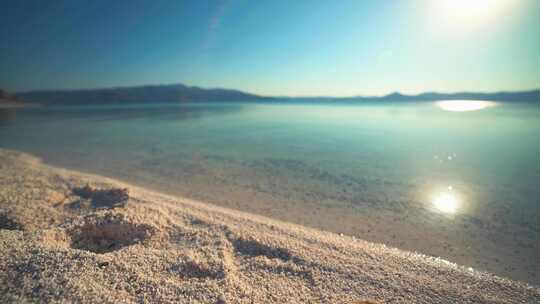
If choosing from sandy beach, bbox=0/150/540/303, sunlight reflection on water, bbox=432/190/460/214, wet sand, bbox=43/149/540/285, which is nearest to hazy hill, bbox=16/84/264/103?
wet sand, bbox=43/149/540/285

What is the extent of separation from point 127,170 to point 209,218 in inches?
221

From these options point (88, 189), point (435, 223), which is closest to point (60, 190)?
point (88, 189)

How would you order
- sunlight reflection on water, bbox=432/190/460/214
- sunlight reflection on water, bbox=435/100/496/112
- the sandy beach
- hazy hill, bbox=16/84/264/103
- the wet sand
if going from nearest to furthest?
the sandy beach → the wet sand → sunlight reflection on water, bbox=432/190/460/214 → sunlight reflection on water, bbox=435/100/496/112 → hazy hill, bbox=16/84/264/103

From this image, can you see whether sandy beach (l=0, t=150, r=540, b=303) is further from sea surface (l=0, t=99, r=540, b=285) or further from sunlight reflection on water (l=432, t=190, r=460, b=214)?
sunlight reflection on water (l=432, t=190, r=460, b=214)

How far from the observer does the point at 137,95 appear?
11906cm

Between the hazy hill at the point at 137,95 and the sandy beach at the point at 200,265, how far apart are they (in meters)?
122

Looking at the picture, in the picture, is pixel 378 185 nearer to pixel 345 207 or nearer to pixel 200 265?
pixel 345 207

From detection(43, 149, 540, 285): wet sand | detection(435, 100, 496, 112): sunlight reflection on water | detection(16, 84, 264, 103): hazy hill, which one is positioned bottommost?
detection(43, 149, 540, 285): wet sand

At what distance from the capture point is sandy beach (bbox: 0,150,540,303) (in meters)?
2.24

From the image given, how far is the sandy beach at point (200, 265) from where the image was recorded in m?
2.24

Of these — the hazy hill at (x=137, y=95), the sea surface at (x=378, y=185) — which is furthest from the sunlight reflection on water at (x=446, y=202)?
the hazy hill at (x=137, y=95)

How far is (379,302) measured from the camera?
2406mm

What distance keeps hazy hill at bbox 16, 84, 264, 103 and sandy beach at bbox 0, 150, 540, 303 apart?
122 metres

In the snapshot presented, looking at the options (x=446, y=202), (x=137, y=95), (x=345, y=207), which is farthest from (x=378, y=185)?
(x=137, y=95)
